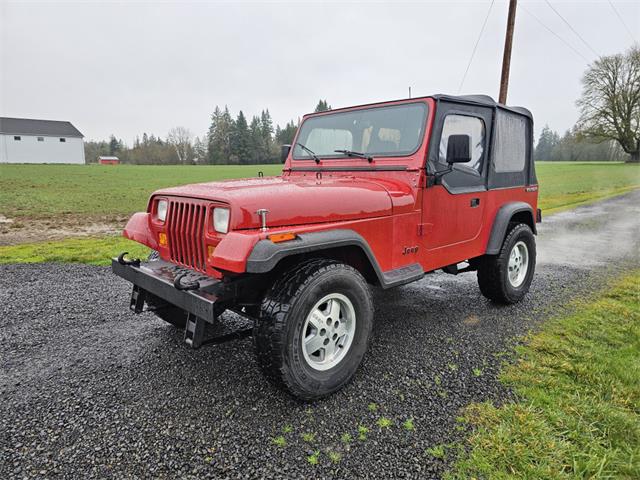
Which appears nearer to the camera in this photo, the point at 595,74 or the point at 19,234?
the point at 19,234

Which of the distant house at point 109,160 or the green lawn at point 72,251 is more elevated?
the distant house at point 109,160

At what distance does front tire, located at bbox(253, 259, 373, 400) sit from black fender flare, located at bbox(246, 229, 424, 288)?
0.57ft

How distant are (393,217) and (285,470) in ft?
6.26

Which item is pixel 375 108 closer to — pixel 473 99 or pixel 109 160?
pixel 473 99

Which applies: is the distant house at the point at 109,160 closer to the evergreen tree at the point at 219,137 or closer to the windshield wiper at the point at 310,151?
the evergreen tree at the point at 219,137

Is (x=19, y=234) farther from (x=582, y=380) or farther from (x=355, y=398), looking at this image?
(x=582, y=380)

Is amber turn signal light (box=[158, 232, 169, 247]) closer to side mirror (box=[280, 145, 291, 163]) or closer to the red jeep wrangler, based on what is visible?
the red jeep wrangler

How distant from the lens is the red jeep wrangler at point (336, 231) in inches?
98.1

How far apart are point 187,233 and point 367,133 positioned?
1916 mm

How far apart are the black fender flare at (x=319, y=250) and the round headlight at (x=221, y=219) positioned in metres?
0.35

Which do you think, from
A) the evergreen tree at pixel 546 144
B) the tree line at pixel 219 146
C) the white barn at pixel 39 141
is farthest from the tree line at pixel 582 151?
the white barn at pixel 39 141

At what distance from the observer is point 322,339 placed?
2732 mm

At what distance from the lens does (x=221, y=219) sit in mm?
2586

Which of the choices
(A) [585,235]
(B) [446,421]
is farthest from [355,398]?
(A) [585,235]
